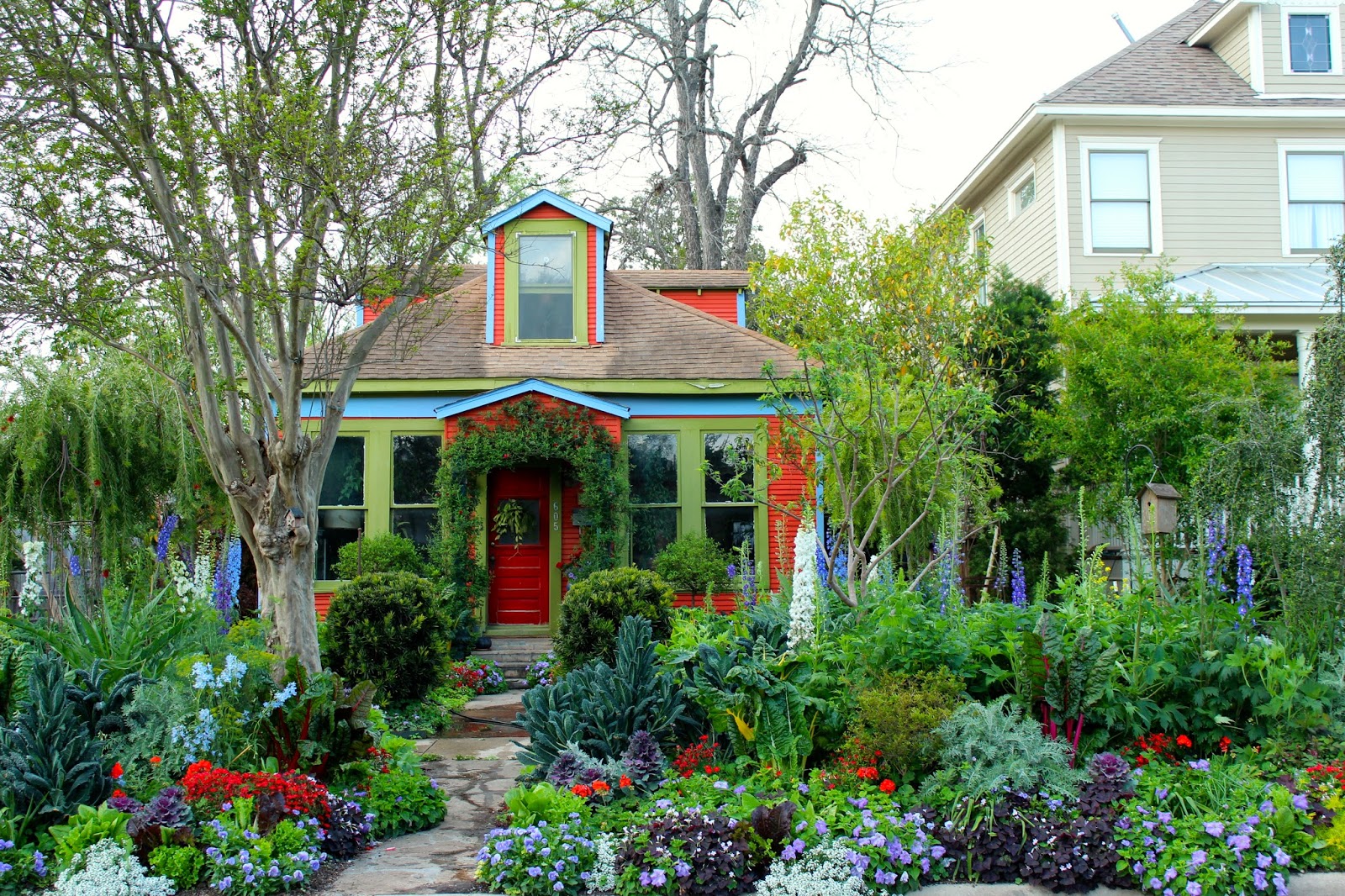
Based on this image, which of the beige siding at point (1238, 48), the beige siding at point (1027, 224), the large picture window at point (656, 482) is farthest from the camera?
the beige siding at point (1238, 48)

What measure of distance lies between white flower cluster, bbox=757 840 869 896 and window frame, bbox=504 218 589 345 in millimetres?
9733

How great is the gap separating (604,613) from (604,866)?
4589mm

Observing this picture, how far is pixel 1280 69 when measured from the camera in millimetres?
16109

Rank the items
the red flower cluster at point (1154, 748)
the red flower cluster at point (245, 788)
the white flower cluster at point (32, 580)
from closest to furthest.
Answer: the red flower cluster at point (245, 788) < the red flower cluster at point (1154, 748) < the white flower cluster at point (32, 580)

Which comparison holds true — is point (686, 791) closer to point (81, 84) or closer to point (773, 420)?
point (81, 84)

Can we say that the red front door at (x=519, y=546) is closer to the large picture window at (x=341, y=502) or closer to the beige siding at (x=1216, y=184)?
the large picture window at (x=341, y=502)

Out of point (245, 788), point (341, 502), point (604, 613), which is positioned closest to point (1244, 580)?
point (604, 613)

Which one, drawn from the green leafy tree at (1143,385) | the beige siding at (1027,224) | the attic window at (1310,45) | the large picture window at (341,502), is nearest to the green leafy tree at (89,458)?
the large picture window at (341,502)

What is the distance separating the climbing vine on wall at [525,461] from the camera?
11828 millimetres

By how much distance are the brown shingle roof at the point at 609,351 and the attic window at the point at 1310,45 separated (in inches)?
397

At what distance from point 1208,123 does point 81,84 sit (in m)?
15.5

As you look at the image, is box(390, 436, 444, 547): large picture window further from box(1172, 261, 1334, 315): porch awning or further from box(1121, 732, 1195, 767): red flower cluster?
box(1172, 261, 1334, 315): porch awning

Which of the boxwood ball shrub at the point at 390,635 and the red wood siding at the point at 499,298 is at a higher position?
the red wood siding at the point at 499,298

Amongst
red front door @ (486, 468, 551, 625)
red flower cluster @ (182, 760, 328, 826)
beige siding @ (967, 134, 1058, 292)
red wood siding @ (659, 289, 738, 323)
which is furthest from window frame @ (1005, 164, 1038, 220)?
red flower cluster @ (182, 760, 328, 826)
